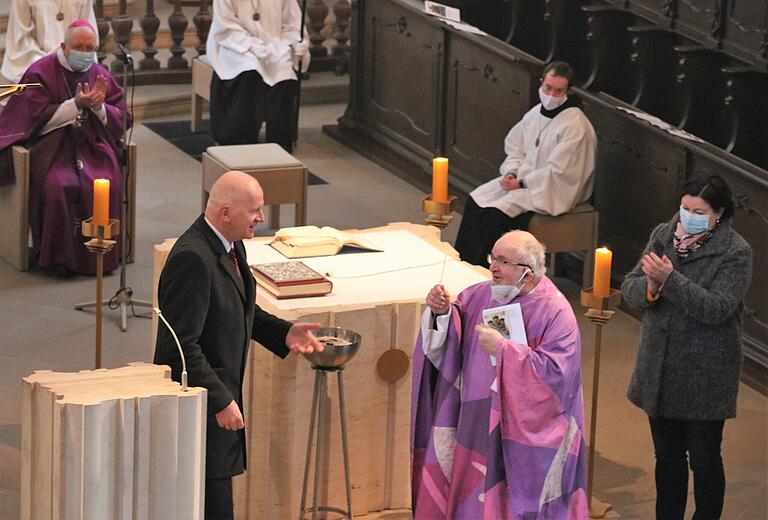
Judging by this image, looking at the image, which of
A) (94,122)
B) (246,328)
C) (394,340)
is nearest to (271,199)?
(94,122)

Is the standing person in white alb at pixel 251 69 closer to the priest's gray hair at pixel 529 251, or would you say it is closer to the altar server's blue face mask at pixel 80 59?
the altar server's blue face mask at pixel 80 59

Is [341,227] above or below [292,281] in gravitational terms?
below

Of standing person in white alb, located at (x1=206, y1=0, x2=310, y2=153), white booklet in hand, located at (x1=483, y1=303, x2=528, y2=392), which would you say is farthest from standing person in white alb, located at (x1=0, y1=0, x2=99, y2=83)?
white booklet in hand, located at (x1=483, y1=303, x2=528, y2=392)

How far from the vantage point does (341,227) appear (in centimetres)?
1028

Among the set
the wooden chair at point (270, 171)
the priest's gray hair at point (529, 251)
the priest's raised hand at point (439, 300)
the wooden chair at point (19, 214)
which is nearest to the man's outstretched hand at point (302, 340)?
the priest's raised hand at point (439, 300)

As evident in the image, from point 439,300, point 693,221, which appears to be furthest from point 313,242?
point 693,221

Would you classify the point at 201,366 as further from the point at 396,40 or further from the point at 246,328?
the point at 396,40

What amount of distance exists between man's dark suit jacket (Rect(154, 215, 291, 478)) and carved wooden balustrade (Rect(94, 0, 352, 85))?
6.98m

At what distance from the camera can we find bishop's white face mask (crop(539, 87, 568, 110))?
8.95m

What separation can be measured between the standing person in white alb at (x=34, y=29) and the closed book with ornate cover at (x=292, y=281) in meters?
4.37

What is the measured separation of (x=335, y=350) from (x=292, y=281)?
0.58 m

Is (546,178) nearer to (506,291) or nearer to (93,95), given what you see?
(93,95)

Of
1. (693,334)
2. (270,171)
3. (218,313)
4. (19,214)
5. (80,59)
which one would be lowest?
(19,214)

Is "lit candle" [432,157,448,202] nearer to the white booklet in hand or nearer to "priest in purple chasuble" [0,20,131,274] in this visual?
the white booklet in hand
